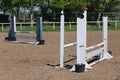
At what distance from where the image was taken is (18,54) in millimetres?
11883

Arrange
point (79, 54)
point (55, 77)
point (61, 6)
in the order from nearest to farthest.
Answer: point (55, 77)
point (79, 54)
point (61, 6)

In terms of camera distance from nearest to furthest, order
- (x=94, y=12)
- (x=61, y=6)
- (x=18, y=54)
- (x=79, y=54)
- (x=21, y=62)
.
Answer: (x=79, y=54) < (x=21, y=62) < (x=18, y=54) < (x=61, y=6) < (x=94, y=12)

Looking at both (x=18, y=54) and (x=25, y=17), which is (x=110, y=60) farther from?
(x=25, y=17)

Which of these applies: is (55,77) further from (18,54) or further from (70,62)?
(18,54)

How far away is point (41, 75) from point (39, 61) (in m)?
2.24

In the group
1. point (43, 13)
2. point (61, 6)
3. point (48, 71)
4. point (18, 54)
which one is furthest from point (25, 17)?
point (48, 71)

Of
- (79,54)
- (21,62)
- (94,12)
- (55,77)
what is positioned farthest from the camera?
(94,12)

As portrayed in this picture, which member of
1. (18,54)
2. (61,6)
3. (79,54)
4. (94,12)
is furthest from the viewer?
(94,12)

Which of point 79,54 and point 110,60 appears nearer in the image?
point 79,54

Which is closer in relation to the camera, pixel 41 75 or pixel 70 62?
pixel 41 75

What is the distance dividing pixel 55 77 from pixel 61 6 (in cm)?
3256

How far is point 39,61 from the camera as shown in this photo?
33.4 feet

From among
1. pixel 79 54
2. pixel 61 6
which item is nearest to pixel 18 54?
pixel 79 54

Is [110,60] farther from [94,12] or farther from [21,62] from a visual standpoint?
[94,12]
